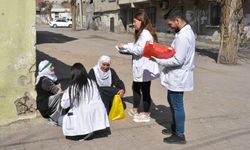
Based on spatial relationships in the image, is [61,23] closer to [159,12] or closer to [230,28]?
[159,12]

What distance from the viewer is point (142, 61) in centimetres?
600

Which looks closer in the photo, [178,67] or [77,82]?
[178,67]

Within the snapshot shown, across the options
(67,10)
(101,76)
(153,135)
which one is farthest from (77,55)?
(67,10)

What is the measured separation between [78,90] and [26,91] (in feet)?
Answer: 4.09

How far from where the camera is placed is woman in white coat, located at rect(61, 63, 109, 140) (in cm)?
525

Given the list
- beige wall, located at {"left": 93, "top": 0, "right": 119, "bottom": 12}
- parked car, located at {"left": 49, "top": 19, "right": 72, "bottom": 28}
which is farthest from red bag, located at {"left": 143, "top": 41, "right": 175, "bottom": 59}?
parked car, located at {"left": 49, "top": 19, "right": 72, "bottom": 28}

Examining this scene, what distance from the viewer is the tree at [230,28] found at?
529 inches

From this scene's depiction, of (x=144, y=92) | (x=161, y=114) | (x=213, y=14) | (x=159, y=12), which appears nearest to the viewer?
(x=144, y=92)

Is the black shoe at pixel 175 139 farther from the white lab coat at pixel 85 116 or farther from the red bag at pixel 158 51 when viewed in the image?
the red bag at pixel 158 51

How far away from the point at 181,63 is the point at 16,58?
2.57 metres

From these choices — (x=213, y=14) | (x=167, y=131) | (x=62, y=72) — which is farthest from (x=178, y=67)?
(x=213, y=14)

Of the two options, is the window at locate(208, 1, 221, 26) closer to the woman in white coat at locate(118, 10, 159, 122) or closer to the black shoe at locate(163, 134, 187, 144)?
the woman in white coat at locate(118, 10, 159, 122)

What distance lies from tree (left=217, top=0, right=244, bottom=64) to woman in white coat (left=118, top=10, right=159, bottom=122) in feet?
26.8

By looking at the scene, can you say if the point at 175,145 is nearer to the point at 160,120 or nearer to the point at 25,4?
the point at 160,120
